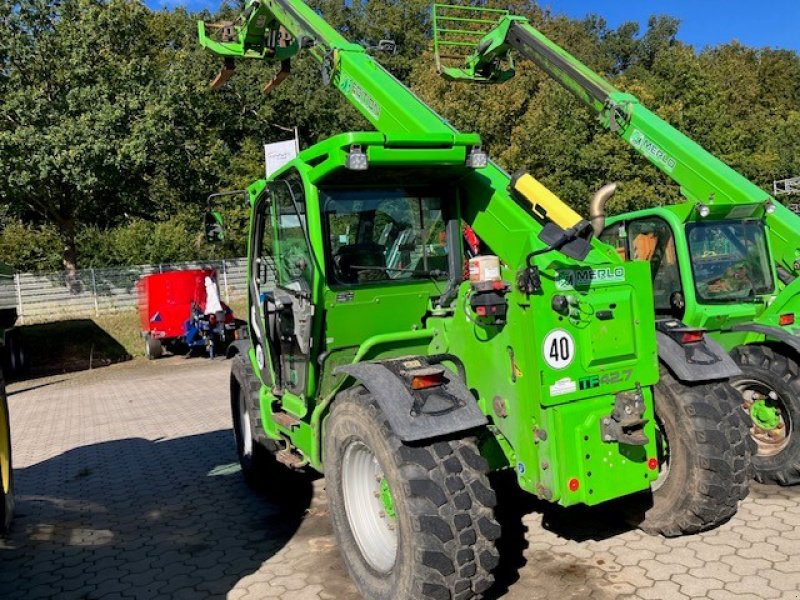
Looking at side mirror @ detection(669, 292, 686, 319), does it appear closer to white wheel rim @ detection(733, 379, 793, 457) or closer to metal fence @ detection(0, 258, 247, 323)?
white wheel rim @ detection(733, 379, 793, 457)

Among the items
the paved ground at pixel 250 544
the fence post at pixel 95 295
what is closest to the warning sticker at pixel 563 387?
the paved ground at pixel 250 544

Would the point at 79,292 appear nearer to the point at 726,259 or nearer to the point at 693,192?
the point at 693,192

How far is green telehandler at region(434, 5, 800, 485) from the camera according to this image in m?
5.17

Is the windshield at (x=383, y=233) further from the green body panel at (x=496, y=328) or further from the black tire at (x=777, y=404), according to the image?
the black tire at (x=777, y=404)

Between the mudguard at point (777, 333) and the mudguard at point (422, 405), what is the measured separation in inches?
116

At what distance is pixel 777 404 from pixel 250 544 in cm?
413

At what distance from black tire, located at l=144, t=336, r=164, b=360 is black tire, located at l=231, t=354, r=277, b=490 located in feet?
39.3

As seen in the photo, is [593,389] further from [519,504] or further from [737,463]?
[519,504]

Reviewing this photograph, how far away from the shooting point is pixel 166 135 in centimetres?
2047

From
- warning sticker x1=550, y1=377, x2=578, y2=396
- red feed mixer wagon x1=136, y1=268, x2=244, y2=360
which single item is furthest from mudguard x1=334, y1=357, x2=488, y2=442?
red feed mixer wagon x1=136, y1=268, x2=244, y2=360

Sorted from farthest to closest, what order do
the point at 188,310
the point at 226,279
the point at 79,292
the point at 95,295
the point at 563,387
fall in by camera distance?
the point at 226,279 < the point at 95,295 < the point at 79,292 < the point at 188,310 < the point at 563,387

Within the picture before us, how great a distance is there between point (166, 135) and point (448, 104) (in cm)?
1022

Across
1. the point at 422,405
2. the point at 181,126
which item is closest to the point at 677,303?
the point at 422,405

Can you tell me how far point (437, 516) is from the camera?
3.13m
